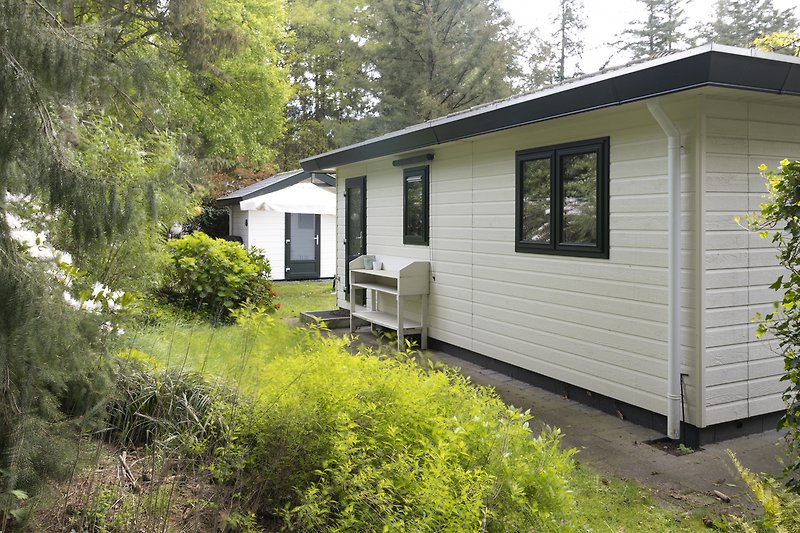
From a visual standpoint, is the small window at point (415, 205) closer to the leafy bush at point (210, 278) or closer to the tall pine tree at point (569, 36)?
the leafy bush at point (210, 278)

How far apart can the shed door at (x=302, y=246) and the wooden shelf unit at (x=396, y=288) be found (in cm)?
802

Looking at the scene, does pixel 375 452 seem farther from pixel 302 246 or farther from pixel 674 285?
pixel 302 246

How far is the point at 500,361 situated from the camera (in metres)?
7.07

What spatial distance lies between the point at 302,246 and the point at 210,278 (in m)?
8.98

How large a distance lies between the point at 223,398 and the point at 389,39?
21087 millimetres

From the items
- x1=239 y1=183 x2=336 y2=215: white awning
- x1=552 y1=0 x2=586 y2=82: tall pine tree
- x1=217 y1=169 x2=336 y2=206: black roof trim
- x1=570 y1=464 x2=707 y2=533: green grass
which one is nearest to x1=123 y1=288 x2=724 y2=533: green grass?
x1=570 y1=464 x2=707 y2=533: green grass

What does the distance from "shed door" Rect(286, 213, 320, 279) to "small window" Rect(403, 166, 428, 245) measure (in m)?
9.19

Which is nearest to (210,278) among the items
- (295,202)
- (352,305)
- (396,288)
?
(352,305)

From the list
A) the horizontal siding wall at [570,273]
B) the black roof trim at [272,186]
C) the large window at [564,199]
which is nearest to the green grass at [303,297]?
the black roof trim at [272,186]

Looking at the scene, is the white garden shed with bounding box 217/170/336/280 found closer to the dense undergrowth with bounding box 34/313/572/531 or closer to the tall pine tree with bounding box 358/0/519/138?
the tall pine tree with bounding box 358/0/519/138

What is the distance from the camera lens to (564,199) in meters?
6.01

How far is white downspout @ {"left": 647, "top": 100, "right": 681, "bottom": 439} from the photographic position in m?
4.73

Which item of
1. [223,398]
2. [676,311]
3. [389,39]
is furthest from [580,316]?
[389,39]

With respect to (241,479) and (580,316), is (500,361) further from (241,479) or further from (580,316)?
(241,479)
